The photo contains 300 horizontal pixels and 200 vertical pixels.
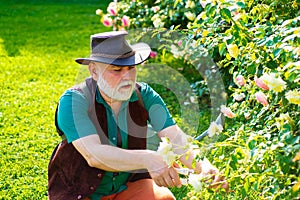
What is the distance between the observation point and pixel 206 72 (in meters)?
5.05

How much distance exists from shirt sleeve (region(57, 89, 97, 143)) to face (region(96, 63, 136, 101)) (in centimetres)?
13

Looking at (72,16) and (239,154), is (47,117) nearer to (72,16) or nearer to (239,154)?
(239,154)

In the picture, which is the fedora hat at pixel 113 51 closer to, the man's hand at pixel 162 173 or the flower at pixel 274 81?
the man's hand at pixel 162 173

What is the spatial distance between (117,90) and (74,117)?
0.24m

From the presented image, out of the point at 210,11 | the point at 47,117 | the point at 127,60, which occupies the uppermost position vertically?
the point at 210,11

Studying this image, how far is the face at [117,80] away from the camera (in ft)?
9.58

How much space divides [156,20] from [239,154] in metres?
2.56

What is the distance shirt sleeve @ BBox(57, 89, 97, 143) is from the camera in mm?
2902

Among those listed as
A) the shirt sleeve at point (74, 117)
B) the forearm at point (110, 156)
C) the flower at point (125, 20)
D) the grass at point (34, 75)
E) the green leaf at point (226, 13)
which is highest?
the green leaf at point (226, 13)

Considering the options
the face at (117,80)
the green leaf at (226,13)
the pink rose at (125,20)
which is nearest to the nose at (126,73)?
the face at (117,80)

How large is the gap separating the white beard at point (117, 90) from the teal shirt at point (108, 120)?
79 mm

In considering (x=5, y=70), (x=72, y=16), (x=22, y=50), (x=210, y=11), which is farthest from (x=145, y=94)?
(x=72, y=16)

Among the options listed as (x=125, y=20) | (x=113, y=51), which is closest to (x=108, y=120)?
(x=113, y=51)

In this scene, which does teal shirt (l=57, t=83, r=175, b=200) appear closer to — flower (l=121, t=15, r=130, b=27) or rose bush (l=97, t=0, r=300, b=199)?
rose bush (l=97, t=0, r=300, b=199)
